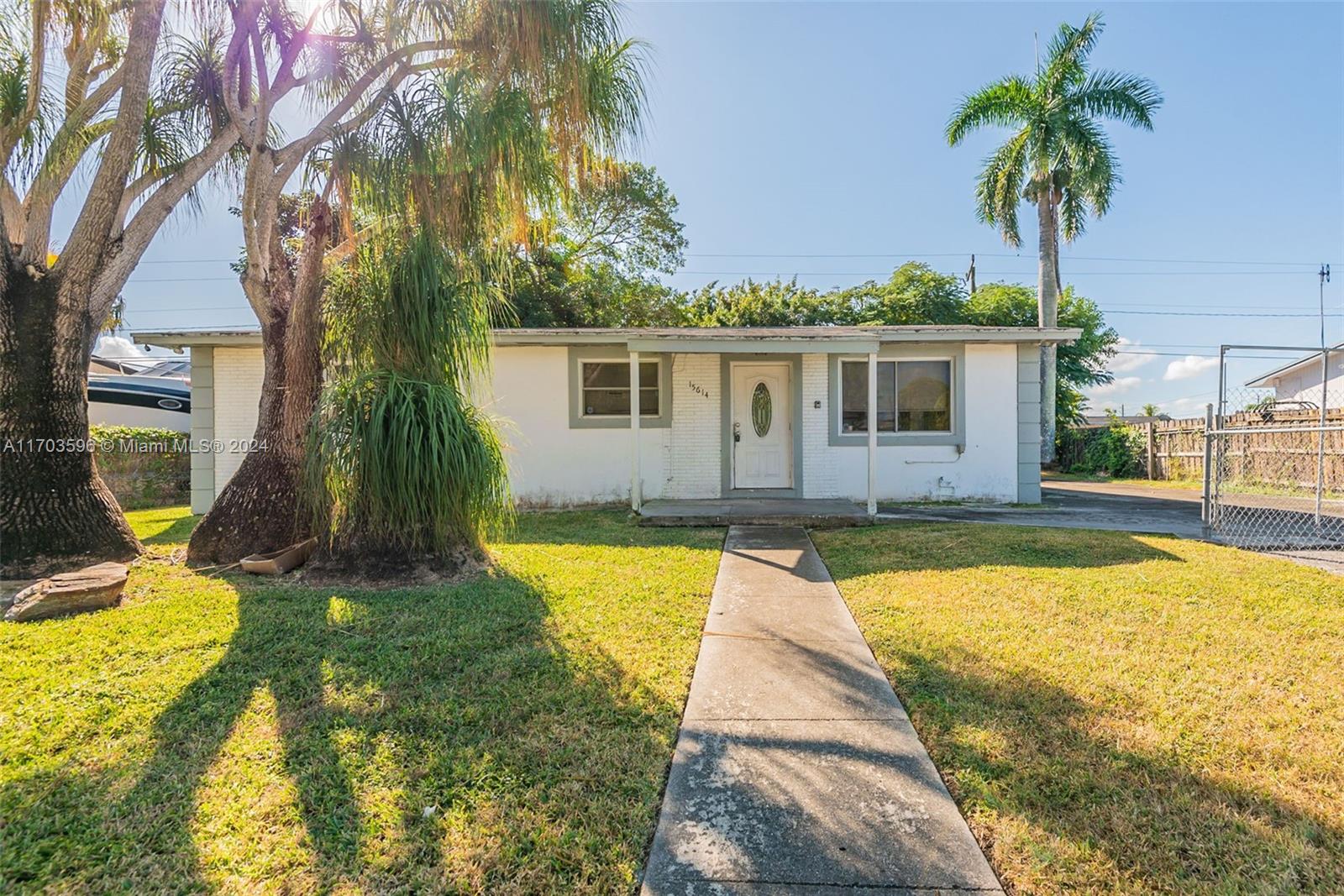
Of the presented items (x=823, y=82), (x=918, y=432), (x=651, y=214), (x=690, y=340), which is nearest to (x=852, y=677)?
(x=690, y=340)

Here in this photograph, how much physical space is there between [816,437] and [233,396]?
31.9 feet

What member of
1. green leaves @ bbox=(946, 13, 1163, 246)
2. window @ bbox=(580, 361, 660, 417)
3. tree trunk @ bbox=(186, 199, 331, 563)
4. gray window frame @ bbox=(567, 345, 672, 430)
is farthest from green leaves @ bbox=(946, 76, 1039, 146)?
tree trunk @ bbox=(186, 199, 331, 563)

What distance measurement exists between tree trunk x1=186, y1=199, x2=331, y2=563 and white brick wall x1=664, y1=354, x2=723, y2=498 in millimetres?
5350

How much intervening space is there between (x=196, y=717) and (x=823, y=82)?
11.1 m

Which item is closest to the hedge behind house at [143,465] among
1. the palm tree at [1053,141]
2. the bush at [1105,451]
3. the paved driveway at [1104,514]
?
the paved driveway at [1104,514]

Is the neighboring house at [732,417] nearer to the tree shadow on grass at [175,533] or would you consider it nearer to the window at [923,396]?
the window at [923,396]

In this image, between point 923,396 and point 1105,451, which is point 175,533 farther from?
point 1105,451

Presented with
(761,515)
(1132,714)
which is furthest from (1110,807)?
(761,515)

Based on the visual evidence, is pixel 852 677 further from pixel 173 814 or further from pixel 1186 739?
pixel 173 814

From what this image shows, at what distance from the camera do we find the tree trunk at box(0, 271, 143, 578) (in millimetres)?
4875

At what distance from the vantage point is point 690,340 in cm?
844

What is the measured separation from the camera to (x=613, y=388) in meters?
9.66

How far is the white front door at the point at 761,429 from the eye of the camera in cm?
975

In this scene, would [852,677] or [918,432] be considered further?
[918,432]
